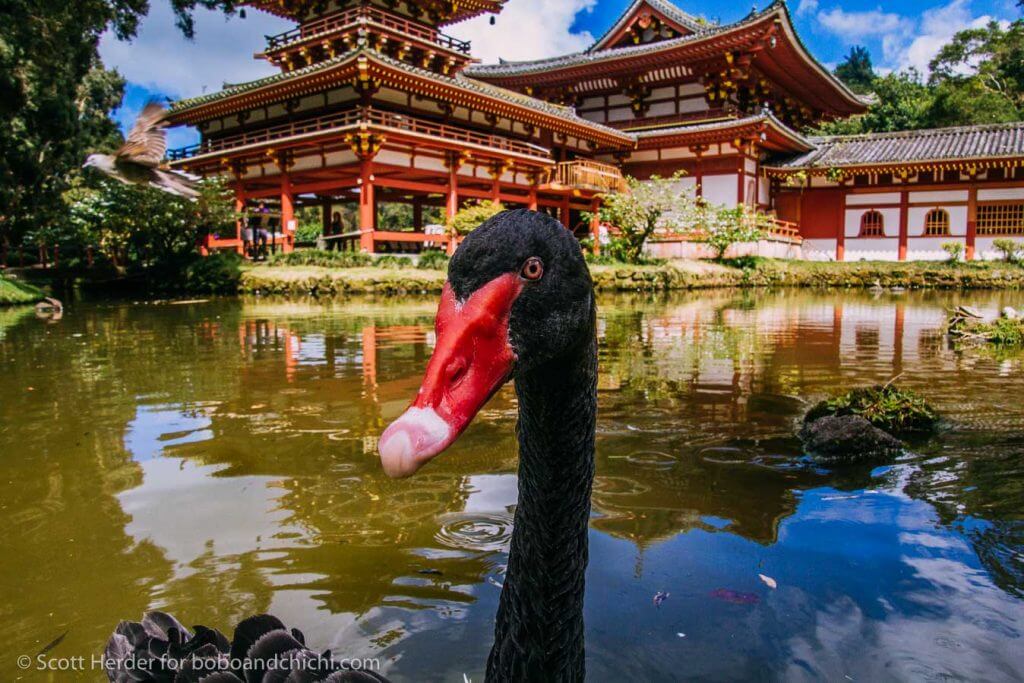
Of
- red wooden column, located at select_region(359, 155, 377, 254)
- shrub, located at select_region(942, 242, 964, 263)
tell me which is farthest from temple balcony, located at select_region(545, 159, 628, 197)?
shrub, located at select_region(942, 242, 964, 263)

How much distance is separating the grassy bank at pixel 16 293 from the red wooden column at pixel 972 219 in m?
25.6

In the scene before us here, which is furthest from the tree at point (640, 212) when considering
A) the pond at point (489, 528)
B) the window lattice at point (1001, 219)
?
the pond at point (489, 528)

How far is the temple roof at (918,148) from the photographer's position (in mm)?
21125

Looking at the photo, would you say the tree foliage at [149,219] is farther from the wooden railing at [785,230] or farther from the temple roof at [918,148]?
the temple roof at [918,148]

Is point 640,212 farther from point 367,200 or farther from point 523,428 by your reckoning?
point 523,428

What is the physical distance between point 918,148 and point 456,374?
1014 inches

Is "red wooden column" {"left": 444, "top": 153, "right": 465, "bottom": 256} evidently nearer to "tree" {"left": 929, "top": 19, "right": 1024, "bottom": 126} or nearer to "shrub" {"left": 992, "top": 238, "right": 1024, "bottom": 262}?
"shrub" {"left": 992, "top": 238, "right": 1024, "bottom": 262}

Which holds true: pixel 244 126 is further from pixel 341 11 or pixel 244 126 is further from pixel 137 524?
pixel 137 524

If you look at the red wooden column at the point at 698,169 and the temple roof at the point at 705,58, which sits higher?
the temple roof at the point at 705,58

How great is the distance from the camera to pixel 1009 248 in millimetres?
21000

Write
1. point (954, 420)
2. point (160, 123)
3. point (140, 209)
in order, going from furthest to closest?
point (140, 209) → point (160, 123) → point (954, 420)

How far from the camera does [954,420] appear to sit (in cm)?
455

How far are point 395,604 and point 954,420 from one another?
3956 millimetres

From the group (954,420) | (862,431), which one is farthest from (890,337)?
(862,431)
